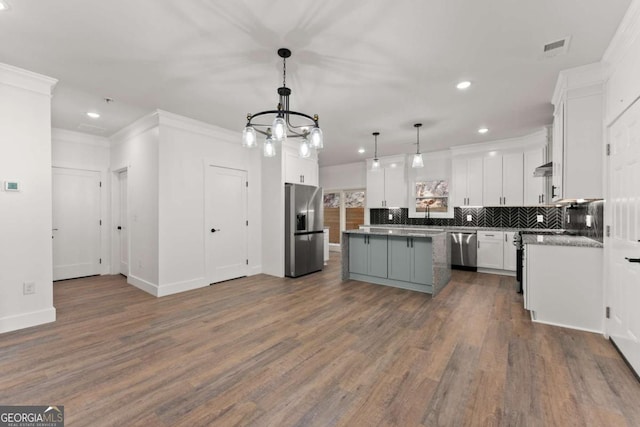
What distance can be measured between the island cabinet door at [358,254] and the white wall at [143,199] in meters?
3.10

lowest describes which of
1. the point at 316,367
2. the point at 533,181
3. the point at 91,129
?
the point at 316,367

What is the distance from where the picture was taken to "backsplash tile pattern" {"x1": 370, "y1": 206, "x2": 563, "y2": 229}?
5633 millimetres

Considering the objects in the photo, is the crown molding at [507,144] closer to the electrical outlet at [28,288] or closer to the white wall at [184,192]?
the white wall at [184,192]

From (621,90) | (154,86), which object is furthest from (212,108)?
(621,90)

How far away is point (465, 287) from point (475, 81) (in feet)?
10.2

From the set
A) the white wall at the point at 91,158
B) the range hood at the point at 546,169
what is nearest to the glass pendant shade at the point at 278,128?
the range hood at the point at 546,169

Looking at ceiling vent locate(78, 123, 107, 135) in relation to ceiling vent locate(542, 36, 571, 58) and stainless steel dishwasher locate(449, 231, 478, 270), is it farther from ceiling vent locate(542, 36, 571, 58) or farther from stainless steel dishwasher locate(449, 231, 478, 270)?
stainless steel dishwasher locate(449, 231, 478, 270)

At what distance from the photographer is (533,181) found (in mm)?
5457

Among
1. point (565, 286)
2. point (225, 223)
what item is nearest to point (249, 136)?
point (225, 223)

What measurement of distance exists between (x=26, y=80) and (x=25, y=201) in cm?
130

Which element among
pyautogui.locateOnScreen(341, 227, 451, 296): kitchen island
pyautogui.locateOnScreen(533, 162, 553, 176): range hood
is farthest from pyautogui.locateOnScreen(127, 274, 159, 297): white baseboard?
pyautogui.locateOnScreen(533, 162, 553, 176): range hood

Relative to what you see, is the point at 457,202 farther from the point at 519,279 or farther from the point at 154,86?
the point at 154,86

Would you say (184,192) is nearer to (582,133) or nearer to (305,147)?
(305,147)

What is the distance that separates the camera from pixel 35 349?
2570 millimetres
